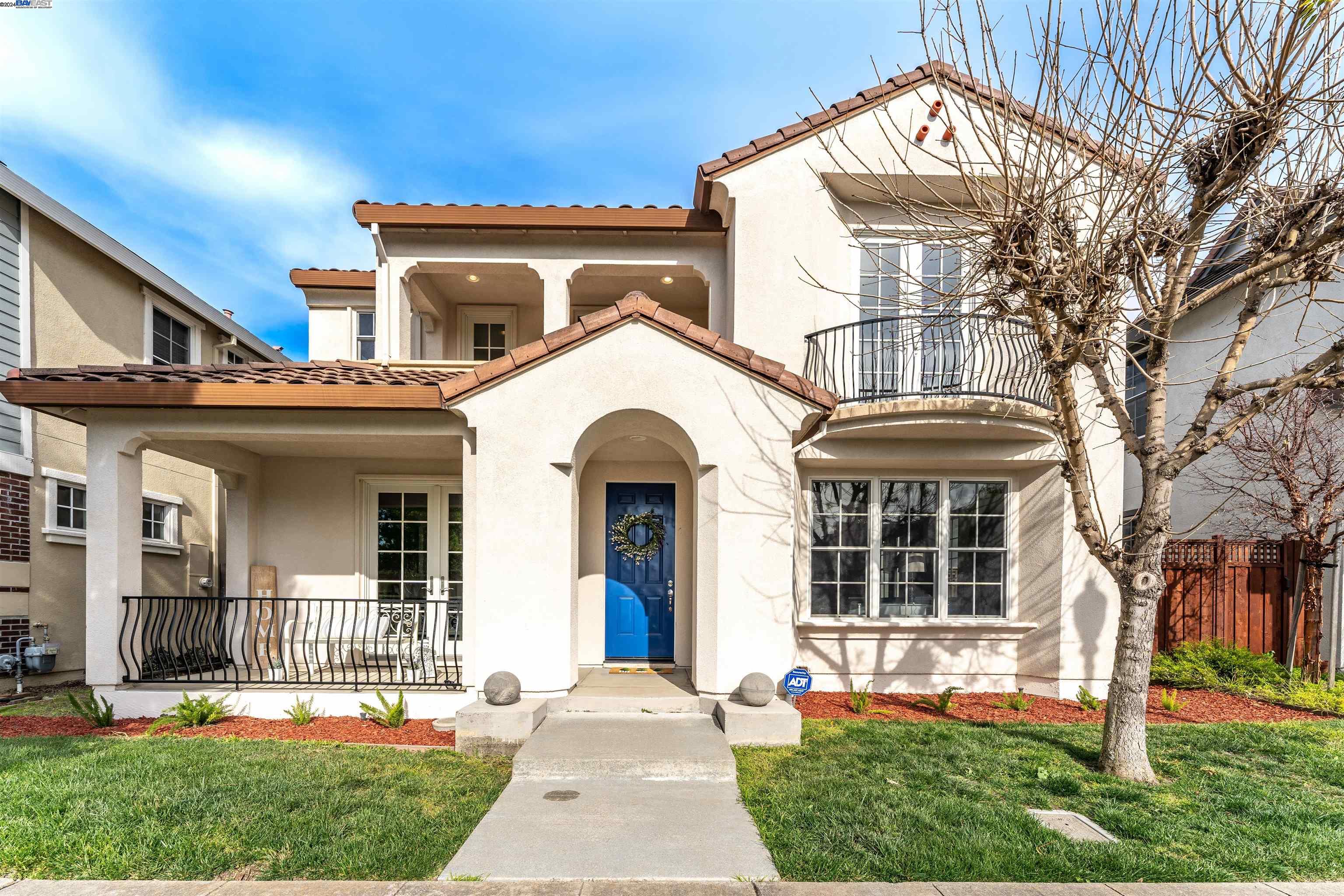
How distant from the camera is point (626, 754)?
5.60 metres

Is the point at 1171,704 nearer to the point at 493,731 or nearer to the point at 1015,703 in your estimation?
the point at 1015,703

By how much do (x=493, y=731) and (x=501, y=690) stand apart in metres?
0.37

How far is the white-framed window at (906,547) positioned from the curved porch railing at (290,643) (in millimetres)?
4959

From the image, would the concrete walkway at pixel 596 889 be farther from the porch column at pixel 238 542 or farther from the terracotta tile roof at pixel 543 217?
the terracotta tile roof at pixel 543 217

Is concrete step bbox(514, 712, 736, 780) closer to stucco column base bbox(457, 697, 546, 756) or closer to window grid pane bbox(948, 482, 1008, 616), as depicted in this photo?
stucco column base bbox(457, 697, 546, 756)

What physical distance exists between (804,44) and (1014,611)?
24.5ft

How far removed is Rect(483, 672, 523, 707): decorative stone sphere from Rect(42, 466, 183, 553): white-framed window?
5.53 m

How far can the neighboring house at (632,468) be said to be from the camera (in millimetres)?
6875

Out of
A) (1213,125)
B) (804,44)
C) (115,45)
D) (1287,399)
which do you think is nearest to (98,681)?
(115,45)

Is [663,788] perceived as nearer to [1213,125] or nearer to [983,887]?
[983,887]

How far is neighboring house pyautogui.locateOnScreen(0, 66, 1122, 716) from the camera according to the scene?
22.6 ft

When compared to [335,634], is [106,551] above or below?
above

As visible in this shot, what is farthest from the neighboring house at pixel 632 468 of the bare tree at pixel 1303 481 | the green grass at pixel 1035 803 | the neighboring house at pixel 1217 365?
the bare tree at pixel 1303 481

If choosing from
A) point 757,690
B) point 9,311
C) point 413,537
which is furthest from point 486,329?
point 757,690
